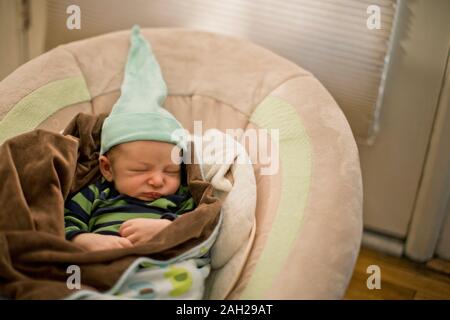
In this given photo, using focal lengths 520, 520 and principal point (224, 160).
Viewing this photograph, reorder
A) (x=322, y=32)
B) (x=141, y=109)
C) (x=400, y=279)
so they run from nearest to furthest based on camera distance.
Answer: (x=141, y=109) < (x=322, y=32) < (x=400, y=279)

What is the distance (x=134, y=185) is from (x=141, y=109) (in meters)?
0.23

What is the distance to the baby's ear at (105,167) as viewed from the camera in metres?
1.32

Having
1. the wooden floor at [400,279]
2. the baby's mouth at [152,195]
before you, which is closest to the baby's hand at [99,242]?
the baby's mouth at [152,195]

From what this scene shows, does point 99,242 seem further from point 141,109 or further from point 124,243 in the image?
point 141,109

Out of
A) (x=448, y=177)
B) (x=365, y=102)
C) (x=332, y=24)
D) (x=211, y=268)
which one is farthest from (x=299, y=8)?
(x=211, y=268)

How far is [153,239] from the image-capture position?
1117 mm

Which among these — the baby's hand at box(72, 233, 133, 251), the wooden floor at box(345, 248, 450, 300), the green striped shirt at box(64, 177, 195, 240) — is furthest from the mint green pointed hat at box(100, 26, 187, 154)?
the wooden floor at box(345, 248, 450, 300)

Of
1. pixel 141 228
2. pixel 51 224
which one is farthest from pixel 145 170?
pixel 51 224

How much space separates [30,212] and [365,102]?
108 cm

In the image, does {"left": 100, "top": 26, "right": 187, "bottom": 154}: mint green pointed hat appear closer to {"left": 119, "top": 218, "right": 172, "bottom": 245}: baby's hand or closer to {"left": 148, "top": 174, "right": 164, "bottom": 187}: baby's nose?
{"left": 148, "top": 174, "right": 164, "bottom": 187}: baby's nose

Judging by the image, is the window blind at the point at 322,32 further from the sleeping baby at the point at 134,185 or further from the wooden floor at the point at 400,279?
the sleeping baby at the point at 134,185

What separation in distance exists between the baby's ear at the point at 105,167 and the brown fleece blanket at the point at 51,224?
0.03m

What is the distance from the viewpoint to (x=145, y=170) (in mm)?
1256

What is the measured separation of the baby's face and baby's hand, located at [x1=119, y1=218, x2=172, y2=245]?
9 centimetres
